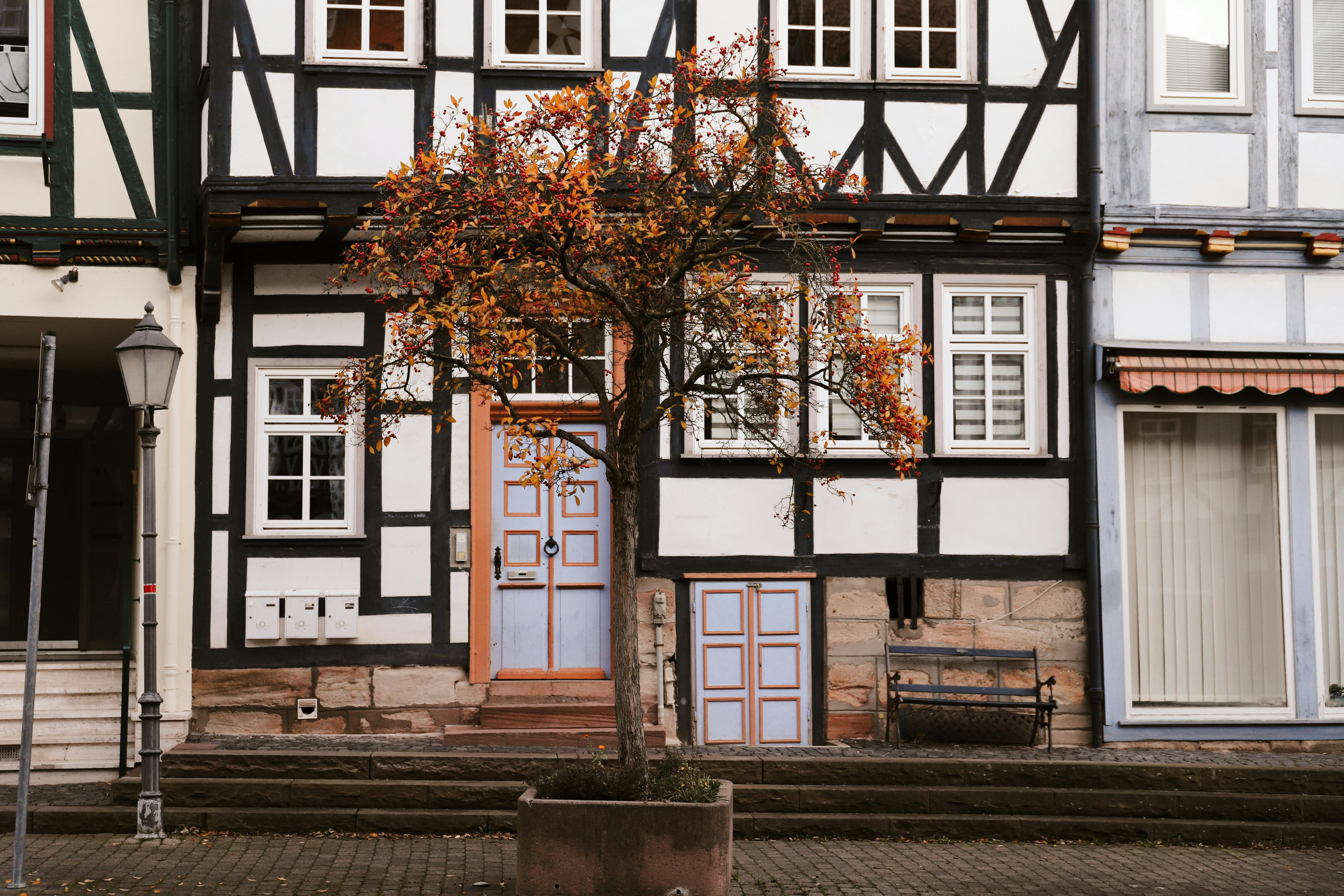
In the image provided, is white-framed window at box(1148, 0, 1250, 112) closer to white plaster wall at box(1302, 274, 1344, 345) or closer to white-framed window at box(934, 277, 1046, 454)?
white plaster wall at box(1302, 274, 1344, 345)

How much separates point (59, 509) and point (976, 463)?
28.2 feet

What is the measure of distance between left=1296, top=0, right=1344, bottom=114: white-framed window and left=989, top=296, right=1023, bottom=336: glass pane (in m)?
2.79

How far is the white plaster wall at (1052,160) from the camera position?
11.1 metres

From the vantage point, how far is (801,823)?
360 inches

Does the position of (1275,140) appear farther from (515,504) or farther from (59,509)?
(59,509)

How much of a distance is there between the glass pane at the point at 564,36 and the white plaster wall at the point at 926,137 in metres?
2.46

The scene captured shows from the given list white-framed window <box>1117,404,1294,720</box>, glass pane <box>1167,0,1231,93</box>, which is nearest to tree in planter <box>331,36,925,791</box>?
white-framed window <box>1117,404,1294,720</box>

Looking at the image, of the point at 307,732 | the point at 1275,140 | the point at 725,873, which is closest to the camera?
the point at 725,873

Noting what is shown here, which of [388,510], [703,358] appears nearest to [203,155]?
[388,510]

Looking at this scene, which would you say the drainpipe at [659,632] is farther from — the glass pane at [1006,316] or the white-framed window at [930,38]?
the white-framed window at [930,38]

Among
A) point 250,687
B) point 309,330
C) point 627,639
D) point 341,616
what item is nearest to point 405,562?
point 341,616

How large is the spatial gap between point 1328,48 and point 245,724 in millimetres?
10131

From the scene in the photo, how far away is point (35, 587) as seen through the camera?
746 cm

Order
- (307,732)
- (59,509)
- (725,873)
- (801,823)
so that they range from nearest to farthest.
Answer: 1. (725,873)
2. (801,823)
3. (307,732)
4. (59,509)
